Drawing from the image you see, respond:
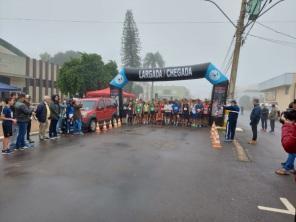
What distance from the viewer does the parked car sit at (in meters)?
14.9

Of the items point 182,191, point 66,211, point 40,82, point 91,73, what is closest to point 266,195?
point 182,191

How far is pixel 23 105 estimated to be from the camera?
948 centimetres

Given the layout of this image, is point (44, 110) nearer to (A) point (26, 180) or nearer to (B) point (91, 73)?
(A) point (26, 180)

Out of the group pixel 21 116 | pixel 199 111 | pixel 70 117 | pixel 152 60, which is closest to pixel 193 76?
pixel 199 111

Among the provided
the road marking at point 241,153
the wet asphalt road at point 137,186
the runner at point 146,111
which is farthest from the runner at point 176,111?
the wet asphalt road at point 137,186

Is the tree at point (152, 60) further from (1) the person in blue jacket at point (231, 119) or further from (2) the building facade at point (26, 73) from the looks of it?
(1) the person in blue jacket at point (231, 119)

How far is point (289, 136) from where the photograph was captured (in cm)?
600

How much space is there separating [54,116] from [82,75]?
2115cm

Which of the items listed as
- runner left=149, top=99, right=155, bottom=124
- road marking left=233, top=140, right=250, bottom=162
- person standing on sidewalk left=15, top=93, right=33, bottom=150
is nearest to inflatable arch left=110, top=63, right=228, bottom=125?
runner left=149, top=99, right=155, bottom=124

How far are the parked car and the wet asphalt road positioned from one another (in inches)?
196

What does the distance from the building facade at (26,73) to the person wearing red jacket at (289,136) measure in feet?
98.7

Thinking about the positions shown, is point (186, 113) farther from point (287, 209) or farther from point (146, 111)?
point (287, 209)

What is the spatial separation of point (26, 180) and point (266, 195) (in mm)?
4961

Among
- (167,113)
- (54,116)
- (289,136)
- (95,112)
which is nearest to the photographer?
(289,136)
